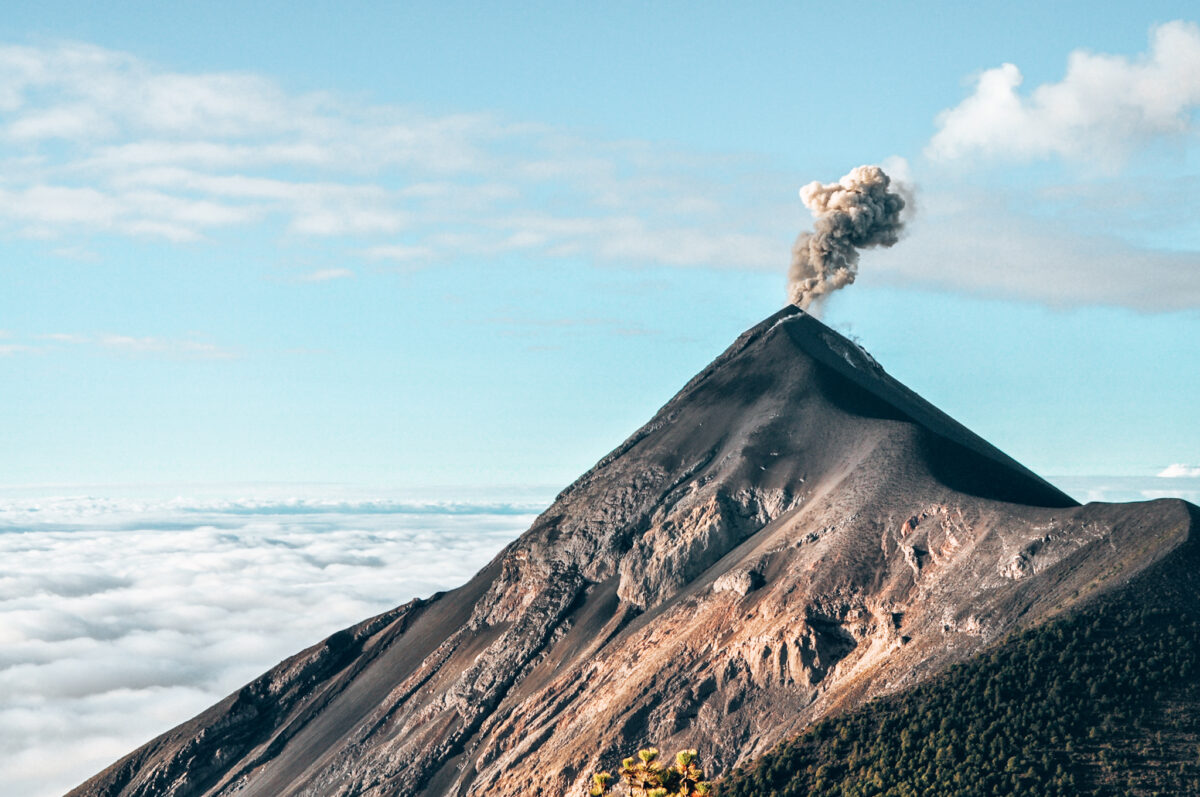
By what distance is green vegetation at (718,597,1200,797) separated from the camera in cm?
10450

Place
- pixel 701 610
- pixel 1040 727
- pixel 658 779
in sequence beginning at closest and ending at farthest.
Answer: pixel 658 779, pixel 1040 727, pixel 701 610

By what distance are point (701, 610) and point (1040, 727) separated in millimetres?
47629

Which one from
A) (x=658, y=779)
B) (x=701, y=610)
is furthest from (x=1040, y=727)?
(x=658, y=779)

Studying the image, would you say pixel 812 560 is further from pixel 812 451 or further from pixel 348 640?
pixel 348 640

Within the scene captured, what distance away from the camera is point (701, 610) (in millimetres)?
150875

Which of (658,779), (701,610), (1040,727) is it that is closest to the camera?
(658,779)

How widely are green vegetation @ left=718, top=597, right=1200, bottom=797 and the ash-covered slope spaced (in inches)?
218

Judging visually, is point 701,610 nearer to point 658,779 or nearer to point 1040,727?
point 1040,727

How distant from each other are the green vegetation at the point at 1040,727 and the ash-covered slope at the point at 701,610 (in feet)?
18.2

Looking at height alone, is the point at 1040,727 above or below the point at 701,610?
below

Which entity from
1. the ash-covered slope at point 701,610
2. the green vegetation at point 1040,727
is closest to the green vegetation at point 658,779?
the green vegetation at point 1040,727

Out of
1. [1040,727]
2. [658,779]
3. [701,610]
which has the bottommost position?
[1040,727]

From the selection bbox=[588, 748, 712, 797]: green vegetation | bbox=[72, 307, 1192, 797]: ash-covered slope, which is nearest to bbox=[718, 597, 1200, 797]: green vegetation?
bbox=[72, 307, 1192, 797]: ash-covered slope

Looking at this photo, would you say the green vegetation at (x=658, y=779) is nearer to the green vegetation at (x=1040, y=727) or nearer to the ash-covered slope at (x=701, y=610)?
the green vegetation at (x=1040, y=727)
